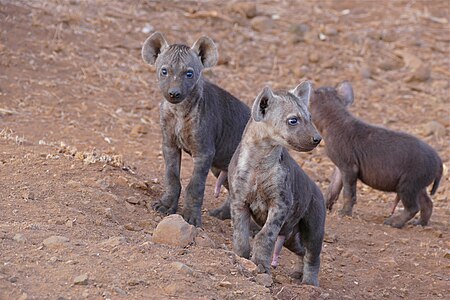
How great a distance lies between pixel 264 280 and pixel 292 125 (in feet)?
3.95

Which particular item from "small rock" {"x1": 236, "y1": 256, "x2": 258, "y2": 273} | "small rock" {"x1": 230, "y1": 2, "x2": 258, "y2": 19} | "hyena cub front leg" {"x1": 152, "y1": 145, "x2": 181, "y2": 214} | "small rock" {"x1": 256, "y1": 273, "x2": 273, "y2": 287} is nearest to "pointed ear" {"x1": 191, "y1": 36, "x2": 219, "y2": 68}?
"hyena cub front leg" {"x1": 152, "y1": 145, "x2": 181, "y2": 214}

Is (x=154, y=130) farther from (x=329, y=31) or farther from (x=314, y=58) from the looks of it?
(x=329, y=31)

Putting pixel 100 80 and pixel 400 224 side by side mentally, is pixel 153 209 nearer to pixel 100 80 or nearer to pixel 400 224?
pixel 400 224

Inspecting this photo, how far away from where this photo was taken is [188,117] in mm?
8086

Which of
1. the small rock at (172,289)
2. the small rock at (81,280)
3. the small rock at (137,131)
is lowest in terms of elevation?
the small rock at (137,131)

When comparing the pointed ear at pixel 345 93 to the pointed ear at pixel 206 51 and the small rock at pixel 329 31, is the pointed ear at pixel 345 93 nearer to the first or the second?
the pointed ear at pixel 206 51

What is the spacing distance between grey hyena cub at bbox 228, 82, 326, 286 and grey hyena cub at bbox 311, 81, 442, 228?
3.27m

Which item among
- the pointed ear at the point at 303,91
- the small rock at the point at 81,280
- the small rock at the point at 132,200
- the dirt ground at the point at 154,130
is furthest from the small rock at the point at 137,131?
the small rock at the point at 81,280

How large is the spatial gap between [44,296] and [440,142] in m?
8.74

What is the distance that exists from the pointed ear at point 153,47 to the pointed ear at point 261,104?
1701 millimetres

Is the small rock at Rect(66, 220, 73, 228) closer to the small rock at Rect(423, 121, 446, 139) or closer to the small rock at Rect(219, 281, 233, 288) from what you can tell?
the small rock at Rect(219, 281, 233, 288)

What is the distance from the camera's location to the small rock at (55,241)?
5.92 m

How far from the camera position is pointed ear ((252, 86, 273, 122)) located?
6809 mm

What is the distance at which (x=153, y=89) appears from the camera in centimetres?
1309
